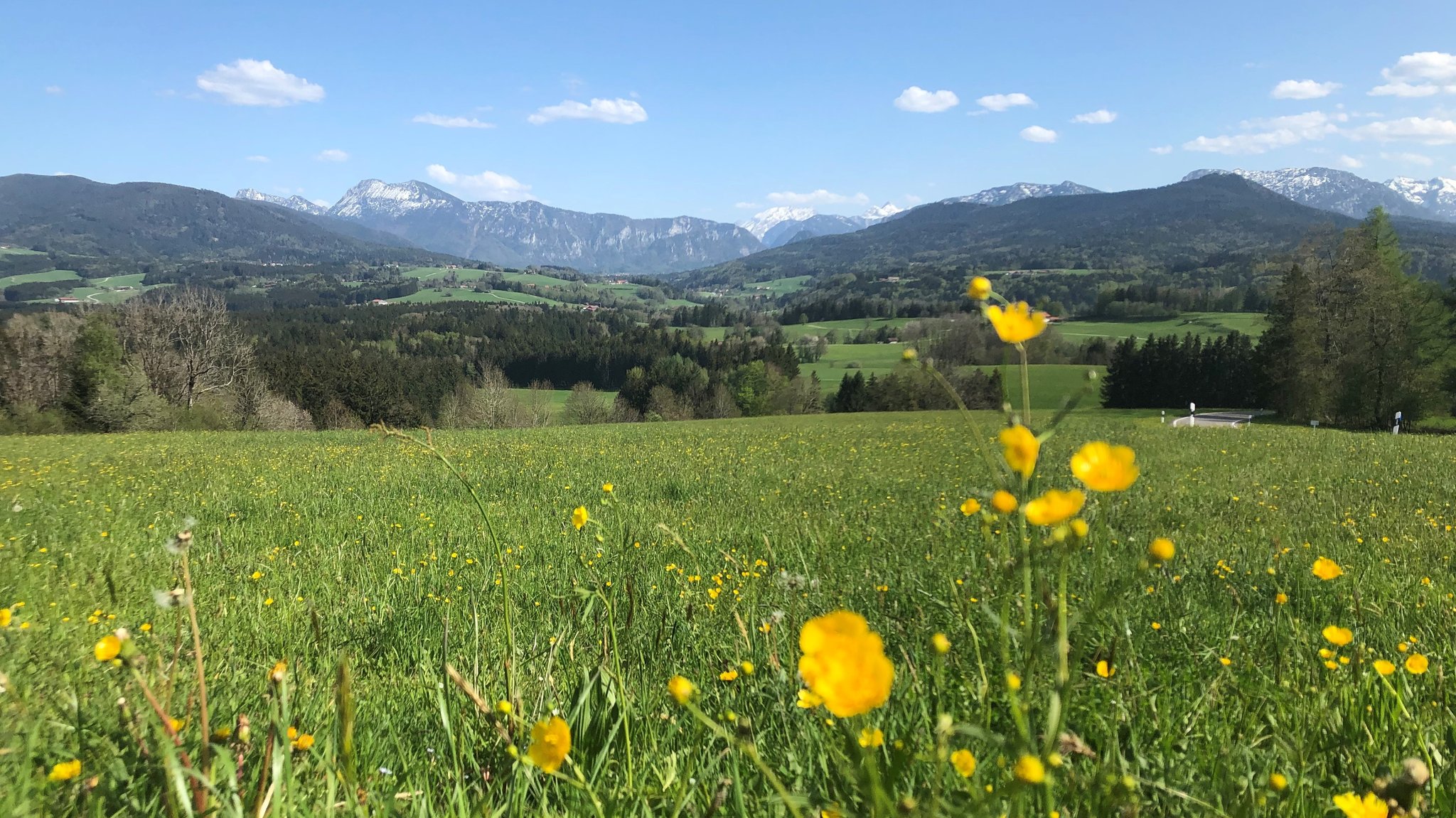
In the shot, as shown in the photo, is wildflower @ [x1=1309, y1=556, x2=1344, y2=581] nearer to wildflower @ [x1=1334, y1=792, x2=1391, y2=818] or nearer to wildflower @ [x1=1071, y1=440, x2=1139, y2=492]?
wildflower @ [x1=1334, y1=792, x2=1391, y2=818]

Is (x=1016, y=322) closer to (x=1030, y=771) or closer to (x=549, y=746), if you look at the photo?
(x=1030, y=771)

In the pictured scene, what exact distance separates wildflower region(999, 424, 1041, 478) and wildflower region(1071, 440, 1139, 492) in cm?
5

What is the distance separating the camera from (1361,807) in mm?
1073

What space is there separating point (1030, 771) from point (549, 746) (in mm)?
616

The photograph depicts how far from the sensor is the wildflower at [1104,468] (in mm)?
807

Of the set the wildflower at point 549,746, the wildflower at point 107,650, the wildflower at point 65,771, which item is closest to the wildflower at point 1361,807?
the wildflower at point 549,746

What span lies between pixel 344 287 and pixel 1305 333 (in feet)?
676

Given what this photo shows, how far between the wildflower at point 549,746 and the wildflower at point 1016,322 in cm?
82

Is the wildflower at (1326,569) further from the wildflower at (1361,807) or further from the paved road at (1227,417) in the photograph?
the paved road at (1227,417)

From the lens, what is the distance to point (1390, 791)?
0.91m

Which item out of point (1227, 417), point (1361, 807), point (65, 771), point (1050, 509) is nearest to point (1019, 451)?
point (1050, 509)

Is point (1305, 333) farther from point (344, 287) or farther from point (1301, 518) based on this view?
point (344, 287)

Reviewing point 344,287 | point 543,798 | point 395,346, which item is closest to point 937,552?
point 543,798

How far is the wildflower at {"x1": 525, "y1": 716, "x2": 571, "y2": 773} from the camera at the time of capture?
3.04ft
